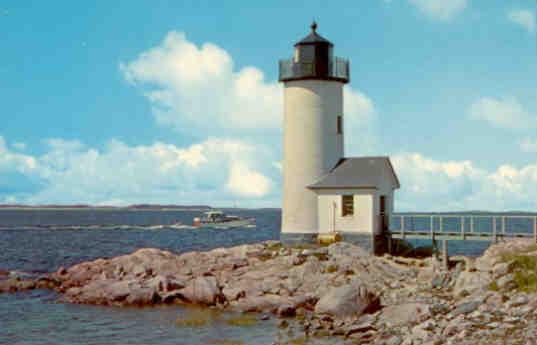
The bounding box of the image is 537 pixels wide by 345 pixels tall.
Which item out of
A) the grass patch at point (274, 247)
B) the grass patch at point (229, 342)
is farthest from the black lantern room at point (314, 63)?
the grass patch at point (229, 342)

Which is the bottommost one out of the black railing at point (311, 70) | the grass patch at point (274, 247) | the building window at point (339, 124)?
the grass patch at point (274, 247)

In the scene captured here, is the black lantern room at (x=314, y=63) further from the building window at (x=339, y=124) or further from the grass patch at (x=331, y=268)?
the grass patch at (x=331, y=268)

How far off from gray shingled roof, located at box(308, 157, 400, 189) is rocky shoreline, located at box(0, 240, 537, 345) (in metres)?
3.00

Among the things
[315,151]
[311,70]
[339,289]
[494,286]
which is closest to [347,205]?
[315,151]

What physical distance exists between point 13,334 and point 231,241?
41.4 m

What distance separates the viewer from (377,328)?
19.8 meters

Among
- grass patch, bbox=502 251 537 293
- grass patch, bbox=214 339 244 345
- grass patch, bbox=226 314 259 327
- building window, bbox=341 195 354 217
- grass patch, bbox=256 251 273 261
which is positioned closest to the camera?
grass patch, bbox=214 339 244 345

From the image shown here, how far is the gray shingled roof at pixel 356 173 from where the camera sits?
104 feet

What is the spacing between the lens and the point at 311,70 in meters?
32.5

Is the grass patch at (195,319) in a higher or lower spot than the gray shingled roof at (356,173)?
lower

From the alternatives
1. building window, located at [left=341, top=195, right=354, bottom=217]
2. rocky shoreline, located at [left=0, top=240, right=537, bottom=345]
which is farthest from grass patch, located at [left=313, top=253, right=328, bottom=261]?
building window, located at [left=341, top=195, right=354, bottom=217]

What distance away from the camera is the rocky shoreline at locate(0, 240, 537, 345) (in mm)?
18531

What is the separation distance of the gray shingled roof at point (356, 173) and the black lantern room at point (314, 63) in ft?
12.9

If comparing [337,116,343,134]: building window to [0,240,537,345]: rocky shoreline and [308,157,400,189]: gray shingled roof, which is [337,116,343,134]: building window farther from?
[0,240,537,345]: rocky shoreline
